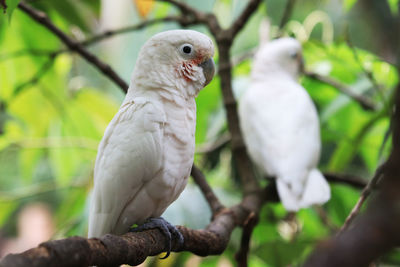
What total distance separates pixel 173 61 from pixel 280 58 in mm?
1106

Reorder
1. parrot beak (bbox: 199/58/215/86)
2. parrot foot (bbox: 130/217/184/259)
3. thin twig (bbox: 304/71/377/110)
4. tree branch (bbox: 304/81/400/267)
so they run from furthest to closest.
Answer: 1. thin twig (bbox: 304/71/377/110)
2. parrot beak (bbox: 199/58/215/86)
3. parrot foot (bbox: 130/217/184/259)
4. tree branch (bbox: 304/81/400/267)

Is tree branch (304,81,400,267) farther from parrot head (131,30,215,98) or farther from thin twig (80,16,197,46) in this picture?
thin twig (80,16,197,46)

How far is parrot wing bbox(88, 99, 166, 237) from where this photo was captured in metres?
0.88

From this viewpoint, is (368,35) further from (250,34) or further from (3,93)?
(3,93)

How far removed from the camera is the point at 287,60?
196cm

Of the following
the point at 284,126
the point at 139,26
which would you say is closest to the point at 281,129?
the point at 284,126

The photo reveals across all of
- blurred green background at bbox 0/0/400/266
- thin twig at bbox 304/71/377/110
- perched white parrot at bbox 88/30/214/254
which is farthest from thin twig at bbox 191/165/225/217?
thin twig at bbox 304/71/377/110

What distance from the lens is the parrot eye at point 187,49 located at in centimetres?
95

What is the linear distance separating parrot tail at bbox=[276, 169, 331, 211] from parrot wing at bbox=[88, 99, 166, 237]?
688mm

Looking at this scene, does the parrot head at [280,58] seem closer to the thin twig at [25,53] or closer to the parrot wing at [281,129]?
the parrot wing at [281,129]

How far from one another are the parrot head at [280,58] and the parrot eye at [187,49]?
101cm

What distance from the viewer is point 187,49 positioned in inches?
37.8

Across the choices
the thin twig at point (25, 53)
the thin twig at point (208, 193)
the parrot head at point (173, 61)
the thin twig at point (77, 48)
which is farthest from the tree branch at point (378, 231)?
A: the thin twig at point (25, 53)

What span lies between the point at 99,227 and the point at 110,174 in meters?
0.12
